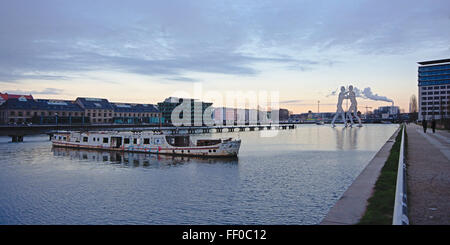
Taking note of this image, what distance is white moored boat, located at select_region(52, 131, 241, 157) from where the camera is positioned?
45.5 meters

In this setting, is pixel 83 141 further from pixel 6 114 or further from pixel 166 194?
pixel 6 114

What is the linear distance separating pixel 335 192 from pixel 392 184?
5316 mm

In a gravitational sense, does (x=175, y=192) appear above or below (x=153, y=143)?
below

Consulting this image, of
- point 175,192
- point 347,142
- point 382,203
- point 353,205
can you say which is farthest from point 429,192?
point 347,142

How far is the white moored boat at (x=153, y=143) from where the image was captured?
45.5 meters

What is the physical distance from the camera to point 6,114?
13875 centimetres

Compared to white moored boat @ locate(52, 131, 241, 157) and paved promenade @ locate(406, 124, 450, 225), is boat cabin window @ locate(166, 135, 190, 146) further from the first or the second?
paved promenade @ locate(406, 124, 450, 225)

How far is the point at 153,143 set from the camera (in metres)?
52.4

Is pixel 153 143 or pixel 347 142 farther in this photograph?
pixel 347 142

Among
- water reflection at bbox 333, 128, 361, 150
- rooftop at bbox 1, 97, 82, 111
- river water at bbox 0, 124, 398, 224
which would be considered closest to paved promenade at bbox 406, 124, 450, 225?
river water at bbox 0, 124, 398, 224

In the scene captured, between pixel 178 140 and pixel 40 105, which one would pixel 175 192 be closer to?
pixel 178 140

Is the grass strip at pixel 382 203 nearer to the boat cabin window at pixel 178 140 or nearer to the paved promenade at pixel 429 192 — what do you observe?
the paved promenade at pixel 429 192

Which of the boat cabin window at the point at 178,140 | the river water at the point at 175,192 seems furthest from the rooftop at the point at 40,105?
the river water at the point at 175,192
